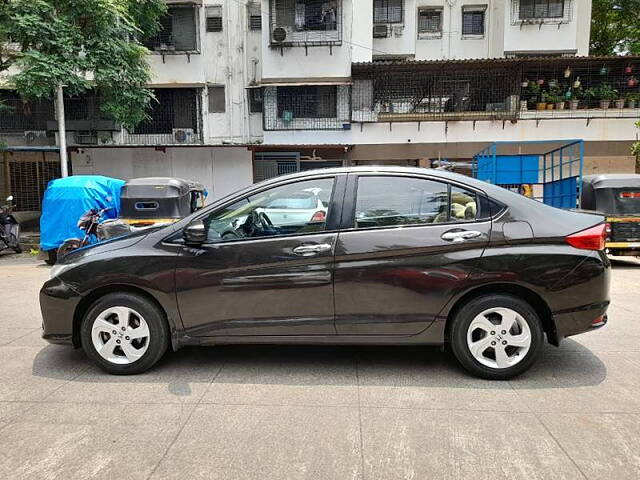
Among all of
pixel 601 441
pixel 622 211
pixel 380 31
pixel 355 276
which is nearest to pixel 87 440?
pixel 355 276

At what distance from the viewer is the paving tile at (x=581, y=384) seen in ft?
10.6

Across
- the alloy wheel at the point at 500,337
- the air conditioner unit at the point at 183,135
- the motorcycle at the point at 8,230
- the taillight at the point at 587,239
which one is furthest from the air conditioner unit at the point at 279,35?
the alloy wheel at the point at 500,337

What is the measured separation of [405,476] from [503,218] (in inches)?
80.7

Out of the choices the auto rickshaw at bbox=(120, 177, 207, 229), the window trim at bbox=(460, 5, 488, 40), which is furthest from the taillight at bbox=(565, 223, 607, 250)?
the window trim at bbox=(460, 5, 488, 40)

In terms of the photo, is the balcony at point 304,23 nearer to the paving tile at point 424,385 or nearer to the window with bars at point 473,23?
the window with bars at point 473,23

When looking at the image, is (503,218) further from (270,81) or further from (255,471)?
(270,81)

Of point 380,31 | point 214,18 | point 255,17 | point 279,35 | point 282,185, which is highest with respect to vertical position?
point 255,17

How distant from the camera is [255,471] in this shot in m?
2.50

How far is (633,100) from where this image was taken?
55.7 ft

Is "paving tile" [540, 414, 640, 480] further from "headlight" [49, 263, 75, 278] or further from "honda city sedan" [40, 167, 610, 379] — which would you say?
"headlight" [49, 263, 75, 278]

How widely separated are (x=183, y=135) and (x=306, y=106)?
499 cm

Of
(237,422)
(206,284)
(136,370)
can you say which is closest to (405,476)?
(237,422)

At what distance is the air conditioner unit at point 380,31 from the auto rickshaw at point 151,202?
13706 millimetres

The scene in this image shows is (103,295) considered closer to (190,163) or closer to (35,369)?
(35,369)
